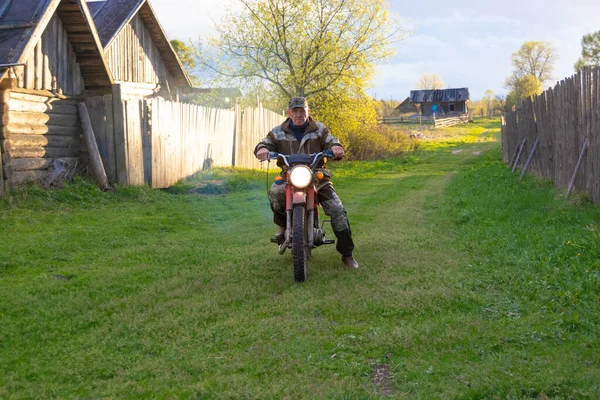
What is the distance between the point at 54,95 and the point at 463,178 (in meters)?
11.1

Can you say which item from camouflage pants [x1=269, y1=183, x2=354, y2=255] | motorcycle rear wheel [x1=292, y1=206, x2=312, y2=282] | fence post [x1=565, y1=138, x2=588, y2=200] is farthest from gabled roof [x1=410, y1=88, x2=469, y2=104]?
motorcycle rear wheel [x1=292, y1=206, x2=312, y2=282]

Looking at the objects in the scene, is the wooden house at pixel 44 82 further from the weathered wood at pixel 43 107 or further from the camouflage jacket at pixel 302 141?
the camouflage jacket at pixel 302 141

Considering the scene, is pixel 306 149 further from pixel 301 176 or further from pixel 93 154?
pixel 93 154

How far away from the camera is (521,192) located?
1220 cm

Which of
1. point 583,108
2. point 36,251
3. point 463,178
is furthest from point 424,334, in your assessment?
point 463,178

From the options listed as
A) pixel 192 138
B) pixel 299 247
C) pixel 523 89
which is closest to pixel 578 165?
pixel 299 247

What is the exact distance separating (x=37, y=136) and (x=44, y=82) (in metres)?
1.12

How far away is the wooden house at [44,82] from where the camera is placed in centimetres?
1066

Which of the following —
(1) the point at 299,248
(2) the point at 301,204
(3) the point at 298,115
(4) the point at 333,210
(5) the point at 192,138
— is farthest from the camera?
(5) the point at 192,138

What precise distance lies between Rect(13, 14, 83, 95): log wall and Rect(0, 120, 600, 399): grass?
8.51 ft

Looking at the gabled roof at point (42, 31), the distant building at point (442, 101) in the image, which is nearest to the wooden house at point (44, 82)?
the gabled roof at point (42, 31)

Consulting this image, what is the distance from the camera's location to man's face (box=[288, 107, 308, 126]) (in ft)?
22.6

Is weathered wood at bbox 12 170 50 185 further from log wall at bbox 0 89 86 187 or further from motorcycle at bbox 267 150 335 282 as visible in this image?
motorcycle at bbox 267 150 335 282

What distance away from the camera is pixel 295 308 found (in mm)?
5211
